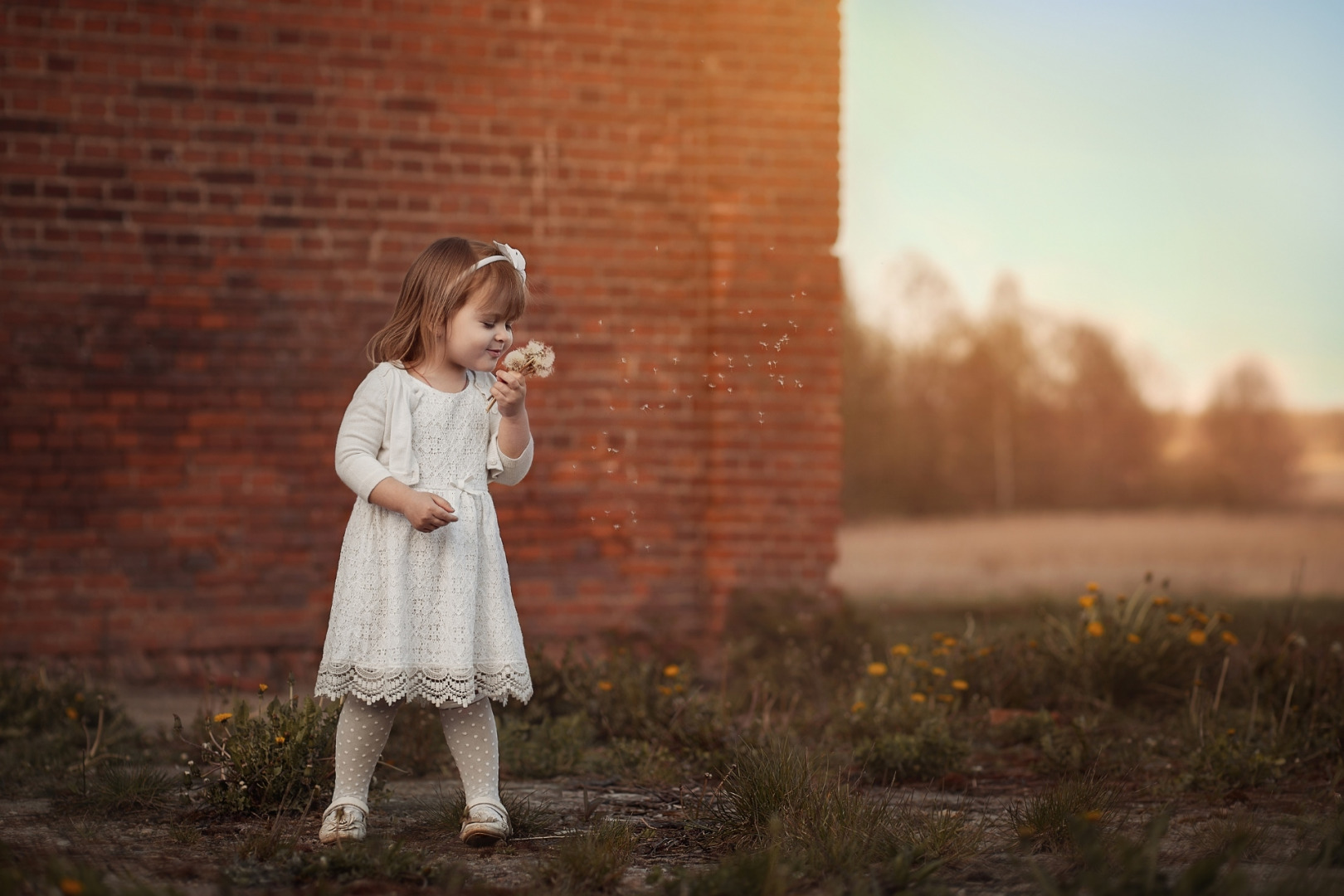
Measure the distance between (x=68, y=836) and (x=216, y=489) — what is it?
237cm

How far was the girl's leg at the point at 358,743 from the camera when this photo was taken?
300 centimetres

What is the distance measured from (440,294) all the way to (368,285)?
238 centimetres

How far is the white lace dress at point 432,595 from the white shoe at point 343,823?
28 cm

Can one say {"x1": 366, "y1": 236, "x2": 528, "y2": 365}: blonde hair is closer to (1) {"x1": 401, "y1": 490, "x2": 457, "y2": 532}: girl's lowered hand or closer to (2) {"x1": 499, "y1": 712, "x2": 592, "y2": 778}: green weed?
(1) {"x1": 401, "y1": 490, "x2": 457, "y2": 532}: girl's lowered hand

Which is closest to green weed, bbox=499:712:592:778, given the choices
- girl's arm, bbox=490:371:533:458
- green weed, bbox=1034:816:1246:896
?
girl's arm, bbox=490:371:533:458

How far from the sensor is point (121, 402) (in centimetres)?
507

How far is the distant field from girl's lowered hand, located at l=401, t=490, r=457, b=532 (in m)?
5.31

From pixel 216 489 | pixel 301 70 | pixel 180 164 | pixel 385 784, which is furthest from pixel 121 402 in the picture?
pixel 385 784

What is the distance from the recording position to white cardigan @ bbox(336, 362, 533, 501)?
9.68 feet

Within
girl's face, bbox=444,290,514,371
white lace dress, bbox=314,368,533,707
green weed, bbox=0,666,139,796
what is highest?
girl's face, bbox=444,290,514,371

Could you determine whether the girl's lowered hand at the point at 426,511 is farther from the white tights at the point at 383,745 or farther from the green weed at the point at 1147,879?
the green weed at the point at 1147,879

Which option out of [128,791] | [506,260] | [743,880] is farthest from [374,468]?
[743,880]

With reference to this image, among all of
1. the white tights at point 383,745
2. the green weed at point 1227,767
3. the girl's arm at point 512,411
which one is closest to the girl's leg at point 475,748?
the white tights at point 383,745

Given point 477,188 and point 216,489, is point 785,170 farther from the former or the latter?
point 216,489
